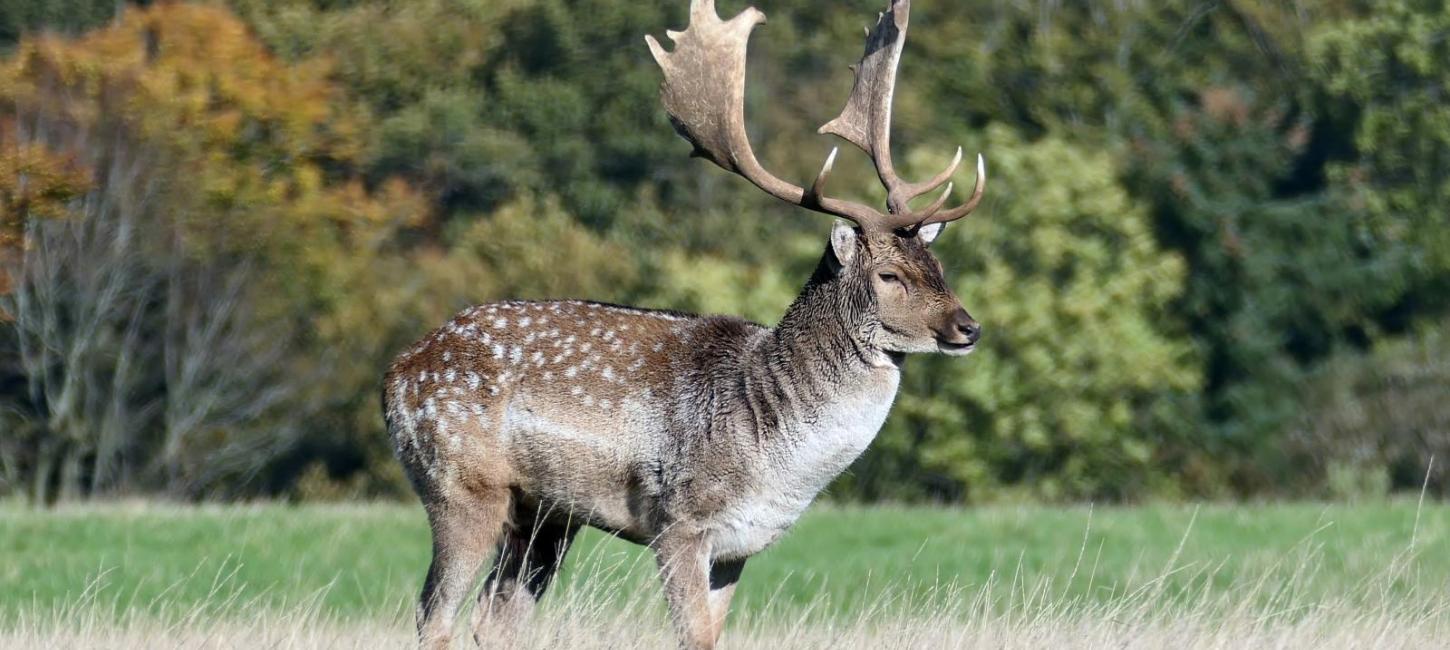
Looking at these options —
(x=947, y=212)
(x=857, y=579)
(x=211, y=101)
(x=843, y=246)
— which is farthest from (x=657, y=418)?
(x=211, y=101)

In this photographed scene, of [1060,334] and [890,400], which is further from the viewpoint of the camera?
[1060,334]

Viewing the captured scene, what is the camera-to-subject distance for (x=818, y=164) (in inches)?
1358

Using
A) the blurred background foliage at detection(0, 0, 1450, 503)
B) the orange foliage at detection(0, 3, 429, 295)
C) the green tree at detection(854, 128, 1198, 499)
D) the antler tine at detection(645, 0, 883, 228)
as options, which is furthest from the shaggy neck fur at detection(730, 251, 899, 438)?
the green tree at detection(854, 128, 1198, 499)

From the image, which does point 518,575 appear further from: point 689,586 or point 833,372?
point 833,372

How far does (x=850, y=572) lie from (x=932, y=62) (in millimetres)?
25236

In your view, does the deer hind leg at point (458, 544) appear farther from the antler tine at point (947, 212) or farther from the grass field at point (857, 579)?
the antler tine at point (947, 212)

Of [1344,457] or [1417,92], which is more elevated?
[1417,92]

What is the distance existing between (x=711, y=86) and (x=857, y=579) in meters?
5.10

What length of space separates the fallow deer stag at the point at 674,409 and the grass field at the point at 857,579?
26 centimetres

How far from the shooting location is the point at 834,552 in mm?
15812

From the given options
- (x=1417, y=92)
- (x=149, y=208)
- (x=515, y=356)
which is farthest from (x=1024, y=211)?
(x=515, y=356)

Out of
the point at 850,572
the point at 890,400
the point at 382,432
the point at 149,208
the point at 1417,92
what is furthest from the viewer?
the point at 1417,92

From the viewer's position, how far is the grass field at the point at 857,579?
816cm

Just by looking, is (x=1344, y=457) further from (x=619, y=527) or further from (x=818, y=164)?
(x=619, y=527)
